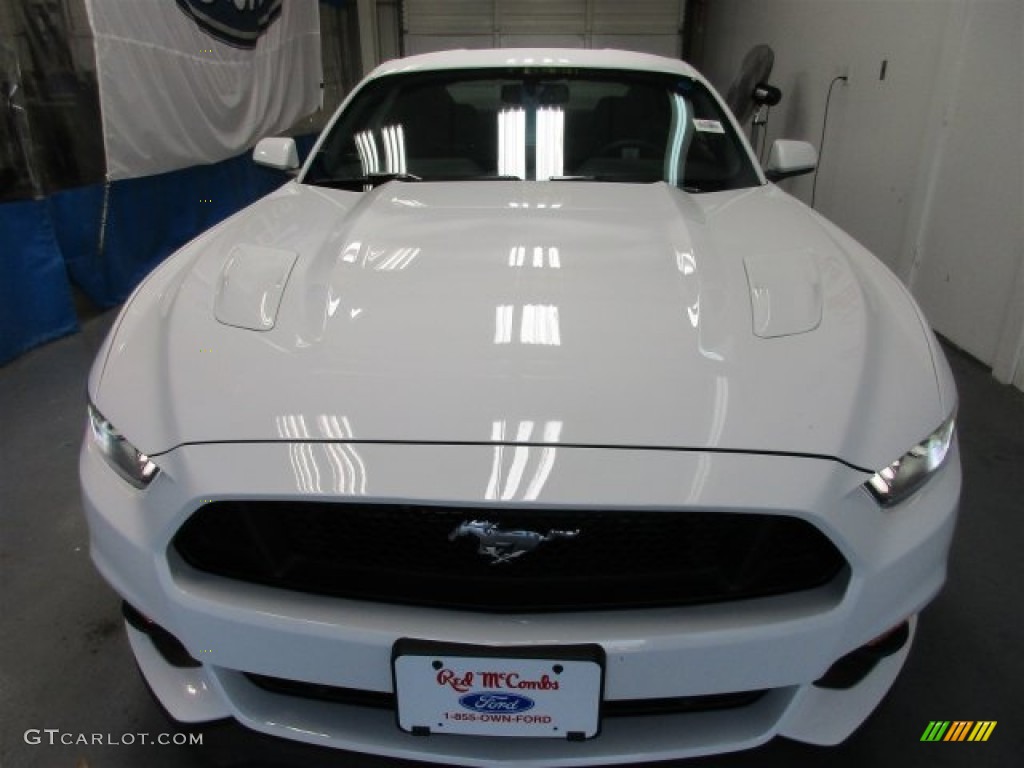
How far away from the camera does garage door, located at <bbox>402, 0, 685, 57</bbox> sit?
31.7ft

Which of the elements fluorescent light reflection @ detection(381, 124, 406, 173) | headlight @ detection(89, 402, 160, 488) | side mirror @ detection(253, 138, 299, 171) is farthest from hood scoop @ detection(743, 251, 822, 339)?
side mirror @ detection(253, 138, 299, 171)

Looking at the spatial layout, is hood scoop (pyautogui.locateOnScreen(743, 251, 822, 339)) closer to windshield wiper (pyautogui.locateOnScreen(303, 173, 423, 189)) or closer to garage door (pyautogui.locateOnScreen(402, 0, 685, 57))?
windshield wiper (pyautogui.locateOnScreen(303, 173, 423, 189))

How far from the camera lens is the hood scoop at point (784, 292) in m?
1.18

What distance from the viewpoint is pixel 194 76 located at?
446 cm

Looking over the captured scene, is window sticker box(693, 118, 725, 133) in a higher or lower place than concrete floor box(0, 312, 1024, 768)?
higher

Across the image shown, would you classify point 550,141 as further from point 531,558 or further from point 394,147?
point 531,558

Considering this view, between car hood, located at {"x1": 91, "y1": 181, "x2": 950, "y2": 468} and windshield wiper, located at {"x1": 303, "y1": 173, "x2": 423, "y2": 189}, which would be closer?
car hood, located at {"x1": 91, "y1": 181, "x2": 950, "y2": 468}

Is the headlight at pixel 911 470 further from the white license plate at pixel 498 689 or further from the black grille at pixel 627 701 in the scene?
the white license plate at pixel 498 689

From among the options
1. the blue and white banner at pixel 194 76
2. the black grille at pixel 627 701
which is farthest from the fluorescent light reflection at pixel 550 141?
the blue and white banner at pixel 194 76

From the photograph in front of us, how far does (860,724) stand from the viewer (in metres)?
1.08

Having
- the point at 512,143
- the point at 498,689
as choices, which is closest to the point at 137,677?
the point at 498,689

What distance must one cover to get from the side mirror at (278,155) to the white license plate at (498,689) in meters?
1.80

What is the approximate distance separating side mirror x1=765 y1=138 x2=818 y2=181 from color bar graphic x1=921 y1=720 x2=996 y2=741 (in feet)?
4.96

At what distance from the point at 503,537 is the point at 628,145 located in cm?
150
